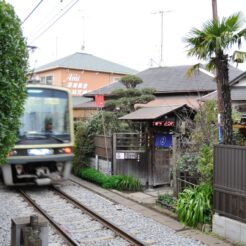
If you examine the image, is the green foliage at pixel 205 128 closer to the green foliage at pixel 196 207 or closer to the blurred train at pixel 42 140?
the green foliage at pixel 196 207

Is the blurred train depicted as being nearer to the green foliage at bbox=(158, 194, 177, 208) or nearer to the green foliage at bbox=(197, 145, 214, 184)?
the green foliage at bbox=(158, 194, 177, 208)

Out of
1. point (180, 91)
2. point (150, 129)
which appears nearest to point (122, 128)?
point (150, 129)

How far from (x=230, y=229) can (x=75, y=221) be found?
3307 millimetres

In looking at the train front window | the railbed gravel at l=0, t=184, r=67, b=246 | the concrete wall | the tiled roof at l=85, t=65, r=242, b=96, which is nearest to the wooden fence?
the concrete wall

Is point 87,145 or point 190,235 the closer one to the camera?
point 190,235

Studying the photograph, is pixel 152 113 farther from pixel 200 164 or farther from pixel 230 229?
pixel 230 229

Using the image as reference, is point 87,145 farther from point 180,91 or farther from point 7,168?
point 180,91

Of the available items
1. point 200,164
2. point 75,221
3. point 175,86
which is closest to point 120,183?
point 75,221

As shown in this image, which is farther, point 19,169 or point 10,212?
point 19,169

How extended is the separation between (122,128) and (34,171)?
442cm

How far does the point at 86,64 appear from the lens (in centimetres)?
3100

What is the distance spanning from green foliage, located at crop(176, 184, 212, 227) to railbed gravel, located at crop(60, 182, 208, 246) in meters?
0.50

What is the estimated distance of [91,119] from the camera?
15.3 metres

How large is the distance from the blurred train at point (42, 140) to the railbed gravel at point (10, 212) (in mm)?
493
